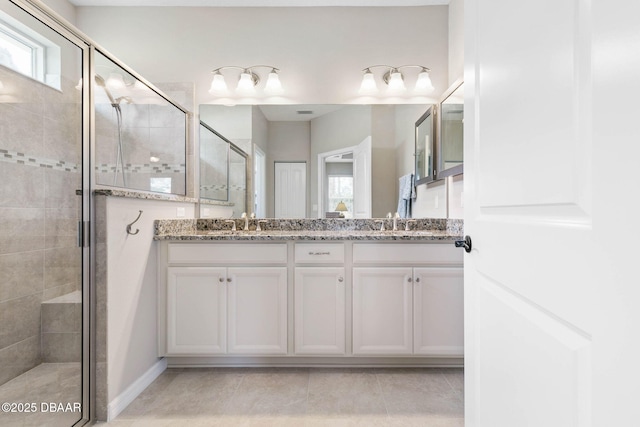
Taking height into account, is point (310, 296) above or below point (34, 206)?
below

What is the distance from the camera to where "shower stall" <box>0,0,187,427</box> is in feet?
4.56

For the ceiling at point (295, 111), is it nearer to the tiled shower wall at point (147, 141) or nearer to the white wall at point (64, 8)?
the tiled shower wall at point (147, 141)

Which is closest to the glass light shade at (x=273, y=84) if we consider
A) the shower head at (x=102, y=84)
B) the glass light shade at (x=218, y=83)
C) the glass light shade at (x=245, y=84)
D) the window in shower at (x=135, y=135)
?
the glass light shade at (x=245, y=84)

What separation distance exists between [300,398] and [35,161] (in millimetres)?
1736

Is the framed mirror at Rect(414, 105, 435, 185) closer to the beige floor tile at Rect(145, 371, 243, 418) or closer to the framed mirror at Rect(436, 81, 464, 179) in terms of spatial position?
the framed mirror at Rect(436, 81, 464, 179)

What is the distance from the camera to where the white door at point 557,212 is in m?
0.47

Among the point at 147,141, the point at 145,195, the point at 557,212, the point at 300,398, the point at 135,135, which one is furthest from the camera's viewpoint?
the point at 147,141

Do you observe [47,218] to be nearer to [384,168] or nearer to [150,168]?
[150,168]

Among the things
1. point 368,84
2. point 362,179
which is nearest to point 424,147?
point 362,179

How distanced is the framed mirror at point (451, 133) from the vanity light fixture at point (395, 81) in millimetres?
263

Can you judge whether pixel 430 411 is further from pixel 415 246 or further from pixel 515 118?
pixel 515 118

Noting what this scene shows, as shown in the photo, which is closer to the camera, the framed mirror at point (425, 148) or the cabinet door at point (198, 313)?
the cabinet door at point (198, 313)

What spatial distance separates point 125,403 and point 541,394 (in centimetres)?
190

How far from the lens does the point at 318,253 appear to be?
2.06 metres
